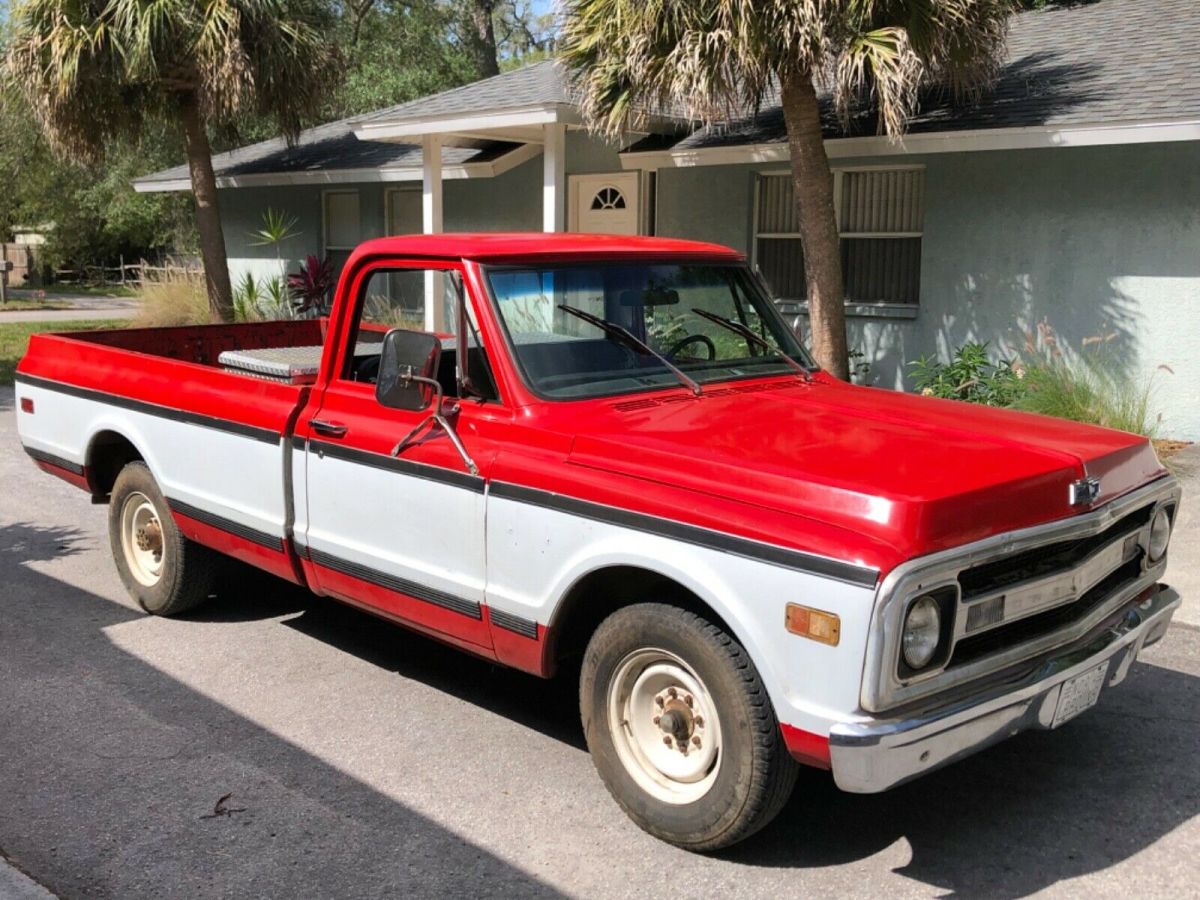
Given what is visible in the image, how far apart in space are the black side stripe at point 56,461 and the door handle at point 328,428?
220 centimetres

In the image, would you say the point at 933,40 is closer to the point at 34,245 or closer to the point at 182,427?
the point at 182,427

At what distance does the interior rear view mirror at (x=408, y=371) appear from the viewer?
4418 millimetres

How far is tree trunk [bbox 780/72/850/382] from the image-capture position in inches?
410

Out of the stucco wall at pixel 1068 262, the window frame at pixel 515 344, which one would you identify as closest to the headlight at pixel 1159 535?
the window frame at pixel 515 344

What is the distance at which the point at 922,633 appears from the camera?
332 centimetres

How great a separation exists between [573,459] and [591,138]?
1200 centimetres

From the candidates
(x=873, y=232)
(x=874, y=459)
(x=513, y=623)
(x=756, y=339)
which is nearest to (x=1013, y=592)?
(x=874, y=459)

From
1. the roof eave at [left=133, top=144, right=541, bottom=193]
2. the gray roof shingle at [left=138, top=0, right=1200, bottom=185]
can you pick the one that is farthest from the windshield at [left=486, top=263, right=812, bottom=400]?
the roof eave at [left=133, top=144, right=541, bottom=193]

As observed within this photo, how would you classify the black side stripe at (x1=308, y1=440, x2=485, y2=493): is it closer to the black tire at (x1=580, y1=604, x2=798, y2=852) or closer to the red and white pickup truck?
the red and white pickup truck

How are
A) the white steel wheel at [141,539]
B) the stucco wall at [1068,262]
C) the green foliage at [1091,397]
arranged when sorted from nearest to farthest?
the white steel wheel at [141,539] → the green foliage at [1091,397] → the stucco wall at [1068,262]

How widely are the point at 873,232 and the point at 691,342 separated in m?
8.52

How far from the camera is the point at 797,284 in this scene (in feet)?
44.4

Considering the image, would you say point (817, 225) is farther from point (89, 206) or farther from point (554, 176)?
point (89, 206)

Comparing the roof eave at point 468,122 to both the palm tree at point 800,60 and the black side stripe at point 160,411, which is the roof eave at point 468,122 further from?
the black side stripe at point 160,411
